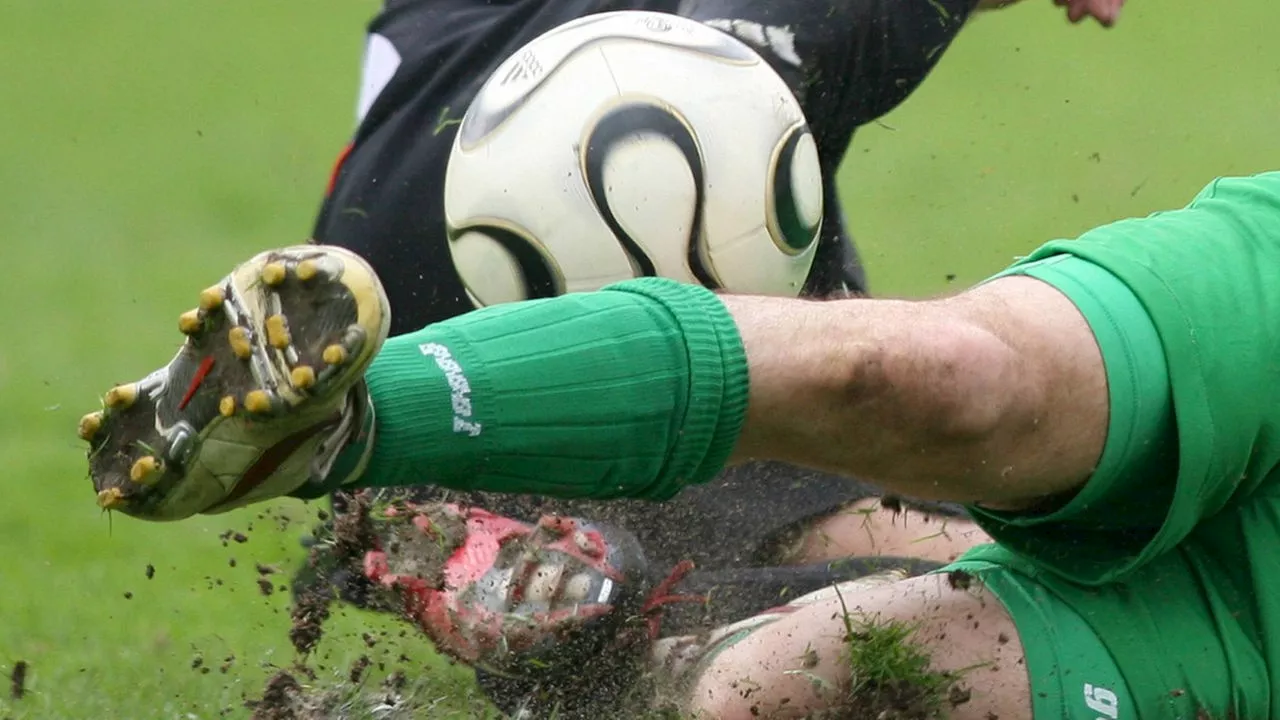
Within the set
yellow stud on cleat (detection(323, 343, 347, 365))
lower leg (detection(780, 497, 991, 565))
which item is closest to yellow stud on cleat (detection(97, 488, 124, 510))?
yellow stud on cleat (detection(323, 343, 347, 365))

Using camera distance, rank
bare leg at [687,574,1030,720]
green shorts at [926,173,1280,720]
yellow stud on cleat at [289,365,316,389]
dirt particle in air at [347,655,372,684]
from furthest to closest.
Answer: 1. dirt particle in air at [347,655,372,684]
2. bare leg at [687,574,1030,720]
3. green shorts at [926,173,1280,720]
4. yellow stud on cleat at [289,365,316,389]

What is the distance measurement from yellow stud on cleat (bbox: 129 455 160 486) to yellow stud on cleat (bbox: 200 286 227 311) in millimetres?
149

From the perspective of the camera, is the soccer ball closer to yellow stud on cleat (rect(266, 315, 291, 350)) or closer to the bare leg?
the bare leg

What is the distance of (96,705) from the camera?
2.63 meters

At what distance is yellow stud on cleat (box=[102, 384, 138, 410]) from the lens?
5.70 ft

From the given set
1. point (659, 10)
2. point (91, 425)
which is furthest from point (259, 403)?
point (659, 10)

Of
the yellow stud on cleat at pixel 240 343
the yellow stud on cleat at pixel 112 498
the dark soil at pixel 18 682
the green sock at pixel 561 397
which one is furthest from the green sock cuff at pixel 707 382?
the dark soil at pixel 18 682

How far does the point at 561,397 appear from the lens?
1.81 meters

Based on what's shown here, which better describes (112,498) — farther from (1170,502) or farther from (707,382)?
(1170,502)

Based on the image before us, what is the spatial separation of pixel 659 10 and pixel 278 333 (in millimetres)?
1575

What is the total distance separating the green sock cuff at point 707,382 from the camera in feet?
5.96

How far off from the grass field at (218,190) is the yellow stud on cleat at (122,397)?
928 mm

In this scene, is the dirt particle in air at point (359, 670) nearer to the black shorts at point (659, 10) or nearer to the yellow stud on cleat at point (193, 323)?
the black shorts at point (659, 10)

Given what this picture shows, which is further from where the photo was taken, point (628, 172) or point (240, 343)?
point (628, 172)
